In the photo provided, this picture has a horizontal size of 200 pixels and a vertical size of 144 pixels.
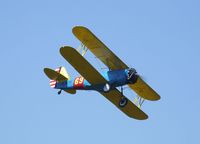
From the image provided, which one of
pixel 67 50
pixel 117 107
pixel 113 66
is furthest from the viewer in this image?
pixel 117 107

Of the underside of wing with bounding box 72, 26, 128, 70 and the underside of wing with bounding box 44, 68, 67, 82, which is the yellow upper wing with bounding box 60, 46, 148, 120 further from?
the underside of wing with bounding box 44, 68, 67, 82

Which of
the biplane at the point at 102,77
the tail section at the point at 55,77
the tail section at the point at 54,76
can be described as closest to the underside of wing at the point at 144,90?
the biplane at the point at 102,77

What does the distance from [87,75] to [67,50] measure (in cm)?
224

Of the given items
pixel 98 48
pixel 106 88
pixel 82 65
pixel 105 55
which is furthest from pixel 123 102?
pixel 98 48

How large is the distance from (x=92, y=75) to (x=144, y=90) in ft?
11.6

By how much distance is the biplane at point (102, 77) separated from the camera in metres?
32.1

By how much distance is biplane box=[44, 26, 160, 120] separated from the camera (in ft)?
105

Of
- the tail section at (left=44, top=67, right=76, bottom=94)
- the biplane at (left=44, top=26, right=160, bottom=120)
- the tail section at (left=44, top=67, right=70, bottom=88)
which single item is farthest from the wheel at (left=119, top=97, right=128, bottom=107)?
the tail section at (left=44, top=67, right=70, bottom=88)

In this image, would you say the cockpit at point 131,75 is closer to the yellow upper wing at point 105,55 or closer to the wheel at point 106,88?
the yellow upper wing at point 105,55

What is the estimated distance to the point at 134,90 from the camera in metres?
35.4

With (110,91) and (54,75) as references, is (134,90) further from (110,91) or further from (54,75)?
(54,75)

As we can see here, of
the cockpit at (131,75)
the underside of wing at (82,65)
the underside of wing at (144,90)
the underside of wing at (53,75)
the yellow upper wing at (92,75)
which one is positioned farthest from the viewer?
the underside of wing at (144,90)

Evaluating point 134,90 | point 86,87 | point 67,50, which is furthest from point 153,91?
point 67,50

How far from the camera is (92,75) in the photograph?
33.1 m
